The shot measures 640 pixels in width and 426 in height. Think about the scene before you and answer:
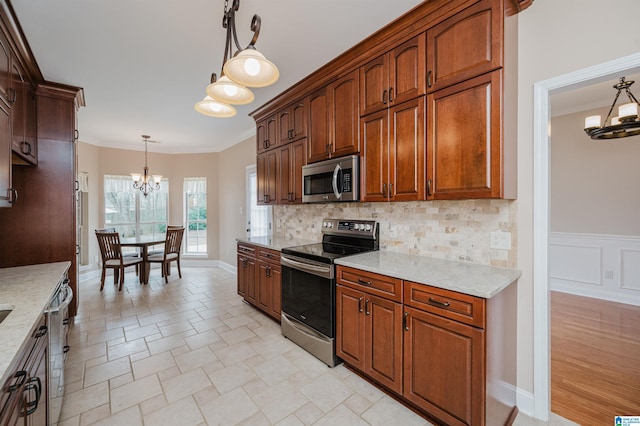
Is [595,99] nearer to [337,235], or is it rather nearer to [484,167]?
[484,167]

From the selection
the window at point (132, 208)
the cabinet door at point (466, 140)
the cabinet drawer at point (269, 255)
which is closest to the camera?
the cabinet door at point (466, 140)

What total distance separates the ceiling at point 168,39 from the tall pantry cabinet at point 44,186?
24cm

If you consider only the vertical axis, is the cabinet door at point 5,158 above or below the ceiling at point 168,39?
below

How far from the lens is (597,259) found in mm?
3984

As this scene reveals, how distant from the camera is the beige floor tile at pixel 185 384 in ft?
6.61

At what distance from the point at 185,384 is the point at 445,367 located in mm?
A: 1918

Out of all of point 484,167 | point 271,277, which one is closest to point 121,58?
point 271,277

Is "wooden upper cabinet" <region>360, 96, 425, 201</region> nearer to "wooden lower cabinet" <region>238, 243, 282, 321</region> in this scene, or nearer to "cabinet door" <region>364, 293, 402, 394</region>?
"cabinet door" <region>364, 293, 402, 394</region>

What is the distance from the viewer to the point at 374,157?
235 centimetres

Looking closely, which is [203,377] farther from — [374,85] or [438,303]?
[374,85]

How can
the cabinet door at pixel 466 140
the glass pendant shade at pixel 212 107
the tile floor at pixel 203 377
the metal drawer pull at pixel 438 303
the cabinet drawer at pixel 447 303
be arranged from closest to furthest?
the cabinet drawer at pixel 447 303, the metal drawer pull at pixel 438 303, the cabinet door at pixel 466 140, the tile floor at pixel 203 377, the glass pendant shade at pixel 212 107

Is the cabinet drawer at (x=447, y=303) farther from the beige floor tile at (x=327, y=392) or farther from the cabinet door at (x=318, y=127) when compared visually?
the cabinet door at (x=318, y=127)

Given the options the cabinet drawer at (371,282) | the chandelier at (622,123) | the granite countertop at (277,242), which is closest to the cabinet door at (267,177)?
the granite countertop at (277,242)

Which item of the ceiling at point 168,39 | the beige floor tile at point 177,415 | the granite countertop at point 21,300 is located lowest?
the beige floor tile at point 177,415
